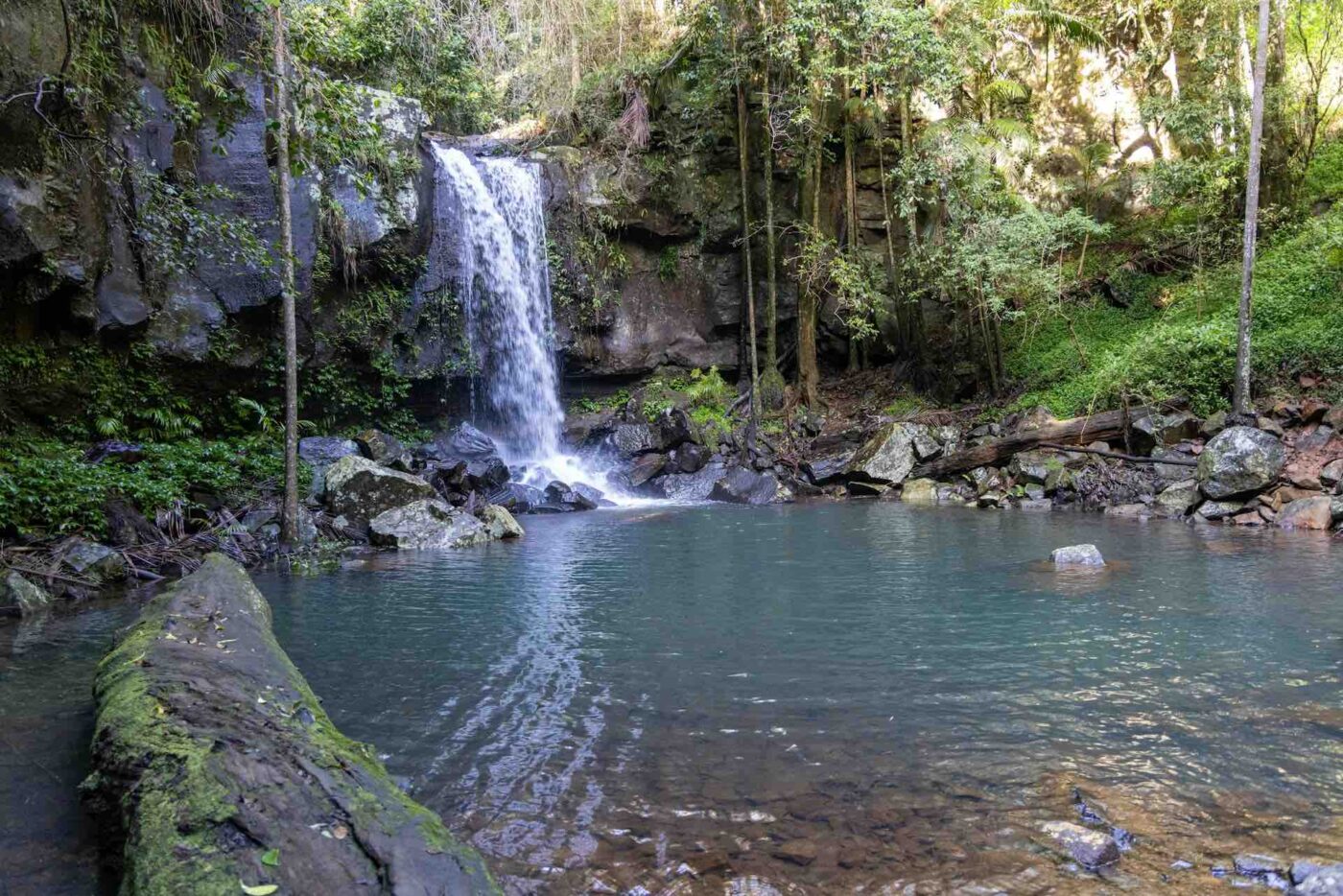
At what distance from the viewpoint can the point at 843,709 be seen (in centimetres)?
427

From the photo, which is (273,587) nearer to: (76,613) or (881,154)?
(76,613)

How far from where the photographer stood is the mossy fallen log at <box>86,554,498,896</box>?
2.24m

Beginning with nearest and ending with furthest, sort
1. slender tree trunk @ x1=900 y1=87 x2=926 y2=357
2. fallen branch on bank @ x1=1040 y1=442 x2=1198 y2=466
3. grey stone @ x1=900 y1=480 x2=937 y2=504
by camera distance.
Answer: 1. fallen branch on bank @ x1=1040 y1=442 x2=1198 y2=466
2. grey stone @ x1=900 y1=480 x2=937 y2=504
3. slender tree trunk @ x1=900 y1=87 x2=926 y2=357

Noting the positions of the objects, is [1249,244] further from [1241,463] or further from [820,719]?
[820,719]

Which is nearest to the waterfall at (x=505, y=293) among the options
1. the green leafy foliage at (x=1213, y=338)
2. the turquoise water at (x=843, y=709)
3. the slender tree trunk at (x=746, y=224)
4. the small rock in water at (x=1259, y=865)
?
the slender tree trunk at (x=746, y=224)

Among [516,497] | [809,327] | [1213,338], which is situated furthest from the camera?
[809,327]

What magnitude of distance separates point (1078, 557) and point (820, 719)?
5.25m

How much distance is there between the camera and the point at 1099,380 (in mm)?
14688

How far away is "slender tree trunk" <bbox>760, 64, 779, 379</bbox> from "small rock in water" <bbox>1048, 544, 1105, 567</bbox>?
11882mm

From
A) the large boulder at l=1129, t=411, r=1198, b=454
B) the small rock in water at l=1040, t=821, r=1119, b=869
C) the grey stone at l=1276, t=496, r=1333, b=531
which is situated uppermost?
the large boulder at l=1129, t=411, r=1198, b=454

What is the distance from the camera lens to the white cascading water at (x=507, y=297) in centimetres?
1750

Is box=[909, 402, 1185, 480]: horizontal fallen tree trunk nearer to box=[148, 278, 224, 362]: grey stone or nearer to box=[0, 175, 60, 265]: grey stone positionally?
box=[148, 278, 224, 362]: grey stone

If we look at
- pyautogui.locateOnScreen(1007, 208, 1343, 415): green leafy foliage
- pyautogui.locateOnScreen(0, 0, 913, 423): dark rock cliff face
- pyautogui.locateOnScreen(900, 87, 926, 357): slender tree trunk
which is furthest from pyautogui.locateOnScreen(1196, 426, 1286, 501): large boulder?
pyautogui.locateOnScreen(0, 0, 913, 423): dark rock cliff face

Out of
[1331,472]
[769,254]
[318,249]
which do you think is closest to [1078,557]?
[1331,472]
